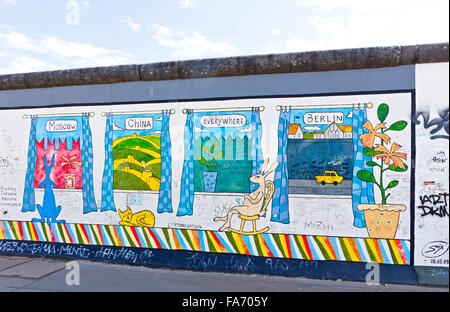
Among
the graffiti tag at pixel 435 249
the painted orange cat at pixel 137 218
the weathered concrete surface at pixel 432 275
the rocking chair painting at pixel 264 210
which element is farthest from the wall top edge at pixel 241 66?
the weathered concrete surface at pixel 432 275

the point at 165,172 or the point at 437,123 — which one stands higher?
the point at 437,123

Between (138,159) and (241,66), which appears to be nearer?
(241,66)

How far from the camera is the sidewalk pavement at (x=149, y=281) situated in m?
4.61

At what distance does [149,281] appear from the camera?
16.2ft

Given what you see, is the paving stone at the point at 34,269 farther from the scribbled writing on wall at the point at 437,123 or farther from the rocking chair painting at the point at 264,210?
the scribbled writing on wall at the point at 437,123

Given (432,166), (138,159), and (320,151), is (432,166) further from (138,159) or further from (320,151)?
(138,159)

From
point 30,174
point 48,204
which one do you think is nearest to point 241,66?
point 48,204

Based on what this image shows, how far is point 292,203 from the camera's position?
17.5 feet

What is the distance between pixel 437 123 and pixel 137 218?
554cm

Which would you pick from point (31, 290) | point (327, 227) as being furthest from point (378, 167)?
point (31, 290)

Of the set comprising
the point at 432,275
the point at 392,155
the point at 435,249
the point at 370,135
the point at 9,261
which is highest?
the point at 370,135

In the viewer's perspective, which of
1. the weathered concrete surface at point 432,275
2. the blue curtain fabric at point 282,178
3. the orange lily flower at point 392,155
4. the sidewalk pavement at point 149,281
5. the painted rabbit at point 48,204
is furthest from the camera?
the painted rabbit at point 48,204

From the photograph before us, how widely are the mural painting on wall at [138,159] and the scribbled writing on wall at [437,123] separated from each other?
172 inches
